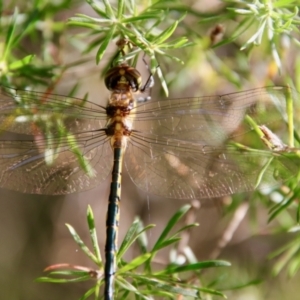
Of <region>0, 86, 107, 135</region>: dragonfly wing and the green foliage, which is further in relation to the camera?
<region>0, 86, 107, 135</region>: dragonfly wing

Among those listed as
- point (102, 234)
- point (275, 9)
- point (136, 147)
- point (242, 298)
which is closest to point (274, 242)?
point (242, 298)

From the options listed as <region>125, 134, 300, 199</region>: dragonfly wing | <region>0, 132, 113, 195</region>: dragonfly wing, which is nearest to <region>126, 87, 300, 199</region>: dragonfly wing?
<region>125, 134, 300, 199</region>: dragonfly wing

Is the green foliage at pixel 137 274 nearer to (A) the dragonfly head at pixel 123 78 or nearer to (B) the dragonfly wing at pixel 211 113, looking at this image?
(B) the dragonfly wing at pixel 211 113

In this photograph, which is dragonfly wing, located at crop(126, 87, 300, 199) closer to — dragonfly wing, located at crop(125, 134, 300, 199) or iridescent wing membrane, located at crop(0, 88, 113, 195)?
dragonfly wing, located at crop(125, 134, 300, 199)

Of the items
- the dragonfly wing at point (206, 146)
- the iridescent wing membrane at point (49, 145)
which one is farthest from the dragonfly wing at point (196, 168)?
the iridescent wing membrane at point (49, 145)

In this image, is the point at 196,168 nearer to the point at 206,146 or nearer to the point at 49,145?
the point at 206,146

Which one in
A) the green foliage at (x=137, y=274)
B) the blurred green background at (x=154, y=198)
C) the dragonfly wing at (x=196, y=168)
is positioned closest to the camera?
the green foliage at (x=137, y=274)

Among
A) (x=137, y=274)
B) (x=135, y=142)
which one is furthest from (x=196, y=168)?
(x=137, y=274)
